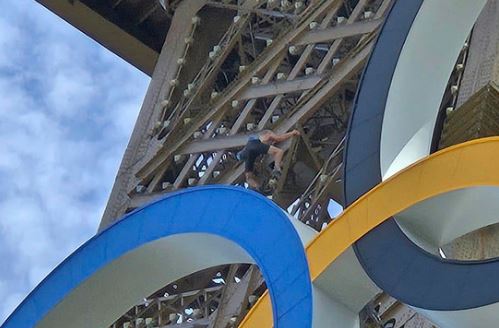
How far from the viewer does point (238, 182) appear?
51.7 feet

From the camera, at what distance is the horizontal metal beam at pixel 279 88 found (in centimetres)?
1606

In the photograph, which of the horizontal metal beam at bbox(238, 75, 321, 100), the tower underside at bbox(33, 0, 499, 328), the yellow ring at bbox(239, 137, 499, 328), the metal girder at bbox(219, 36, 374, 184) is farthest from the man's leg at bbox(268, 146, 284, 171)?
the yellow ring at bbox(239, 137, 499, 328)

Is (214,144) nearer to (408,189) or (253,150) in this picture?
(253,150)

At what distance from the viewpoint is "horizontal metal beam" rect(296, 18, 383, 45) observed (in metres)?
15.8

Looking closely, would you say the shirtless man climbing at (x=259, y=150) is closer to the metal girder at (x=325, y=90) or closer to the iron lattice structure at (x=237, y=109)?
the iron lattice structure at (x=237, y=109)

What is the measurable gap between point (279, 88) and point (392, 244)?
6879 mm

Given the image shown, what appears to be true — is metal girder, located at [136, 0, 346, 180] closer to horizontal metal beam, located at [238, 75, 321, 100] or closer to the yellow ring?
horizontal metal beam, located at [238, 75, 321, 100]

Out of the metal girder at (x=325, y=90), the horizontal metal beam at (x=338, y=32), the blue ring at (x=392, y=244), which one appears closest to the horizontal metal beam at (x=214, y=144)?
the metal girder at (x=325, y=90)

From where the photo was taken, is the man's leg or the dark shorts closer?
the dark shorts

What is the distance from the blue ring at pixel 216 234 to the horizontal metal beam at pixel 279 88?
4872mm

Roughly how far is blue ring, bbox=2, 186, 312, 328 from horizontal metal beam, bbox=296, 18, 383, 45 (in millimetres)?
4957

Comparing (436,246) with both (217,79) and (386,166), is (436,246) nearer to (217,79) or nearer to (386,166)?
(386,166)

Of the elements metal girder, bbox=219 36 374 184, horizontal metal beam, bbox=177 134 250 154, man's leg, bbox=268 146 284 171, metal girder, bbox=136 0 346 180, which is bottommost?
man's leg, bbox=268 146 284 171

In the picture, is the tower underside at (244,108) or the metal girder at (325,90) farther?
the metal girder at (325,90)
